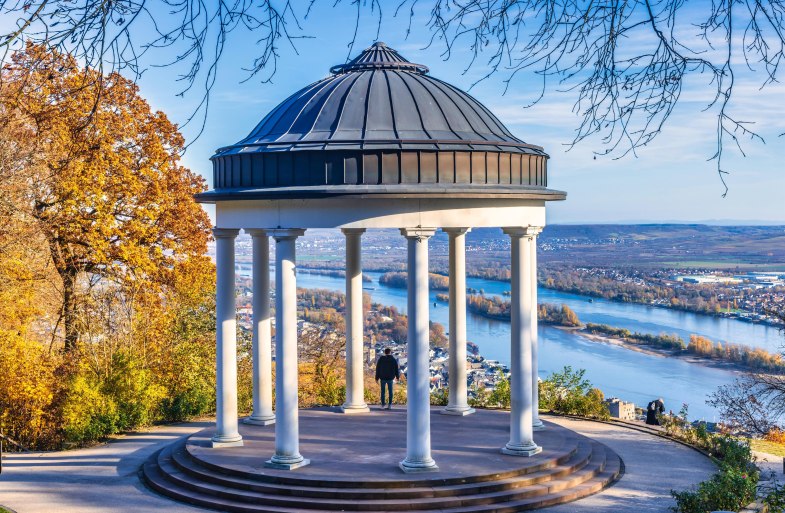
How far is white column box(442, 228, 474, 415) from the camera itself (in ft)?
75.2

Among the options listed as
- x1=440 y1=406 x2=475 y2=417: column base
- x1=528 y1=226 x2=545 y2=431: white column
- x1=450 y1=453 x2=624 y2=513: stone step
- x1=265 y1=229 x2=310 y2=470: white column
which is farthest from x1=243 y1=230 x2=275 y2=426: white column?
x1=450 y1=453 x2=624 y2=513: stone step

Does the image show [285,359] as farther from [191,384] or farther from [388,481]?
[191,384]

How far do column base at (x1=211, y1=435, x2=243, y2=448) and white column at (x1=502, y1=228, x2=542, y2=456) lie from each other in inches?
229

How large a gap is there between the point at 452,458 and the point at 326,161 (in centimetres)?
655

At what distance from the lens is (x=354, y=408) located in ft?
78.1

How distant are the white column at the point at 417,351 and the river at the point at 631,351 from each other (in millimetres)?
28296

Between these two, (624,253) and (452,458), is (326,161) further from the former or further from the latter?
(624,253)

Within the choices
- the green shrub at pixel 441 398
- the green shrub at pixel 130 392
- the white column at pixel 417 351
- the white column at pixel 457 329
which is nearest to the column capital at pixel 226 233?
the white column at pixel 417 351

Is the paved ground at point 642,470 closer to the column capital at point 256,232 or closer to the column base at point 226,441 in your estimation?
the column base at point 226,441

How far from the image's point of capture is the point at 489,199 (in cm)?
1755

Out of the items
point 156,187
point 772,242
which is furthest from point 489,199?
point 772,242

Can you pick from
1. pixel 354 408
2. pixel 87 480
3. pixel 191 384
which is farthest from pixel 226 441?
pixel 191 384

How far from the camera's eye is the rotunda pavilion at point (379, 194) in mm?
16922

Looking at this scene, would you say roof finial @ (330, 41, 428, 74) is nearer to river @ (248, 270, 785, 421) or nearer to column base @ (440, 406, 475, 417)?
column base @ (440, 406, 475, 417)
